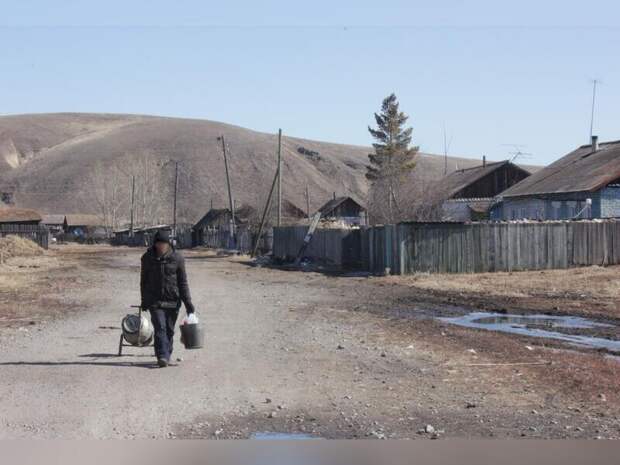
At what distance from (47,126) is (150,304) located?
622ft

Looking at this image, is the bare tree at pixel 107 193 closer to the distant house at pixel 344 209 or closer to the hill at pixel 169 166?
the hill at pixel 169 166

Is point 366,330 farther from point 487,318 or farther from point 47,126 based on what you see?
point 47,126

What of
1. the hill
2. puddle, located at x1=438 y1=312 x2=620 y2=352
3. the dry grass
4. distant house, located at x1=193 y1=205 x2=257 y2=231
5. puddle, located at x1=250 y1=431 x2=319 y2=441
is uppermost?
the hill

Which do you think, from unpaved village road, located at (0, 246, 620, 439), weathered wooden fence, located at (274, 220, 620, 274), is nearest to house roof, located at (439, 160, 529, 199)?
weathered wooden fence, located at (274, 220, 620, 274)

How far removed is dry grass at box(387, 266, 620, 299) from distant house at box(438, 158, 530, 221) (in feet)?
106

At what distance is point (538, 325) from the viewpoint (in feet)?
53.2

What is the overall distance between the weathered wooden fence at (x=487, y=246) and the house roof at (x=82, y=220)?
116 meters

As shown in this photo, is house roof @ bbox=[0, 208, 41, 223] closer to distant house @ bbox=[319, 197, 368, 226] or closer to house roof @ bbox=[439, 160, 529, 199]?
distant house @ bbox=[319, 197, 368, 226]

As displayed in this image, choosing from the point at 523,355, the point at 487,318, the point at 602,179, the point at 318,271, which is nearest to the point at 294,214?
the point at 602,179

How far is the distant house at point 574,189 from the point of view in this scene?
44500mm

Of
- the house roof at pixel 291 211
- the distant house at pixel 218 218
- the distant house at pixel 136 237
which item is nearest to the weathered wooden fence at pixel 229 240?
the distant house at pixel 218 218

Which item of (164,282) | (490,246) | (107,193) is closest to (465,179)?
(490,246)

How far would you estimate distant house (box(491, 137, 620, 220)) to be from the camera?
44.5m

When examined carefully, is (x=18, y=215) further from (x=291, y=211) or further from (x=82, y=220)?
(x=82, y=220)
